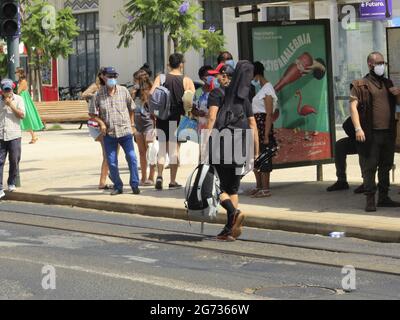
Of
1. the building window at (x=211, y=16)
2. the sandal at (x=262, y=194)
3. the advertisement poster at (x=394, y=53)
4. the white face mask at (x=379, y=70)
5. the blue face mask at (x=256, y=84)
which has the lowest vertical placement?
the sandal at (x=262, y=194)

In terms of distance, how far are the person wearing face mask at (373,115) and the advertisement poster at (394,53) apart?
3.74 ft

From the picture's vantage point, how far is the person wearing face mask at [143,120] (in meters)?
15.3

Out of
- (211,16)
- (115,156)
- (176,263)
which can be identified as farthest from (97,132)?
(211,16)

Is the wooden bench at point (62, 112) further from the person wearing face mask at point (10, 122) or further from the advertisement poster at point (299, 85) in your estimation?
the advertisement poster at point (299, 85)

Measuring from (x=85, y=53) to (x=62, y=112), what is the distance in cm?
1058

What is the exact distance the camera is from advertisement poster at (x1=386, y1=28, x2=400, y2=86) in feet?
43.3

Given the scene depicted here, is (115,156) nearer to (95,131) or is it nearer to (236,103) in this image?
(95,131)

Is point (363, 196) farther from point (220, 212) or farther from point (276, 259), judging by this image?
point (276, 259)

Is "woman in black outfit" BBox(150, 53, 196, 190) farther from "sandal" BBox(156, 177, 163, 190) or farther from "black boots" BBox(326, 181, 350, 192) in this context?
"black boots" BBox(326, 181, 350, 192)

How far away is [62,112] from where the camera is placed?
30.6 m

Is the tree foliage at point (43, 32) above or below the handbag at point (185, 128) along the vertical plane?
above

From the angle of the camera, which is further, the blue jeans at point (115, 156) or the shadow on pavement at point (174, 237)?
the blue jeans at point (115, 156)

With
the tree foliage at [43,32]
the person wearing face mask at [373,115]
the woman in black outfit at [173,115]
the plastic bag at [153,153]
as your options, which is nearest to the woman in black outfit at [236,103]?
the person wearing face mask at [373,115]
